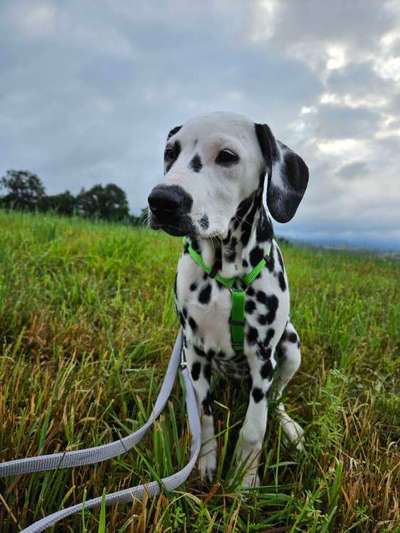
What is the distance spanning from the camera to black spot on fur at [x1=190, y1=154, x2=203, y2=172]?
1.77 meters

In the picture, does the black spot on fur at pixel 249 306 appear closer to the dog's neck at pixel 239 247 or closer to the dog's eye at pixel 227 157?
the dog's neck at pixel 239 247

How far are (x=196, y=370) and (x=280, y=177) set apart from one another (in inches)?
41.9

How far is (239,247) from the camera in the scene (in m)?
2.01

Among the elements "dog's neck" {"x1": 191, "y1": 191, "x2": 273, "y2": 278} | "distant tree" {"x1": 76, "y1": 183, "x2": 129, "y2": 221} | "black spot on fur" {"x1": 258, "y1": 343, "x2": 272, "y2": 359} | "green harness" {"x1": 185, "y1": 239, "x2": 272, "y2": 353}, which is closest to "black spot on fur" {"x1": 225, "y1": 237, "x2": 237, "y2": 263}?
"dog's neck" {"x1": 191, "y1": 191, "x2": 273, "y2": 278}

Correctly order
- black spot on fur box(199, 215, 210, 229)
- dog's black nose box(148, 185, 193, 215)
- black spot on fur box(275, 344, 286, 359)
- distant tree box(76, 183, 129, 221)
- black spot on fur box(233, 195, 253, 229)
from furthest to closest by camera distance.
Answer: distant tree box(76, 183, 129, 221) < black spot on fur box(275, 344, 286, 359) < black spot on fur box(233, 195, 253, 229) < black spot on fur box(199, 215, 210, 229) < dog's black nose box(148, 185, 193, 215)

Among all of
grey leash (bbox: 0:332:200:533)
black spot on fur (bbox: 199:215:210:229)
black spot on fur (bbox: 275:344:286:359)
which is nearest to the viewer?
grey leash (bbox: 0:332:200:533)

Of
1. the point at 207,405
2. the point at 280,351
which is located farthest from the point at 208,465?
the point at 280,351

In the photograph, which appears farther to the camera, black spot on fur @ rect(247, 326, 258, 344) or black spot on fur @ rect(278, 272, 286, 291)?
black spot on fur @ rect(278, 272, 286, 291)

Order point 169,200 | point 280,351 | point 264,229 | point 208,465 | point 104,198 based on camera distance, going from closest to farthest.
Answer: point 169,200
point 208,465
point 264,229
point 280,351
point 104,198

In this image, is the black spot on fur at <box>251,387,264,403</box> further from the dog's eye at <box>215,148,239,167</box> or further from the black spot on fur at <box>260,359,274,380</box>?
the dog's eye at <box>215,148,239,167</box>

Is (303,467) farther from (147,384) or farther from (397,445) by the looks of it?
(147,384)

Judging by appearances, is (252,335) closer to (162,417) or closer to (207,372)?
(207,372)

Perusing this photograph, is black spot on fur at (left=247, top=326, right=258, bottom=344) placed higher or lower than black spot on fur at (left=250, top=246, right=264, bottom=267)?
lower

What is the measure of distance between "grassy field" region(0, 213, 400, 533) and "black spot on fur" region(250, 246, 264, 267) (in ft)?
2.28
